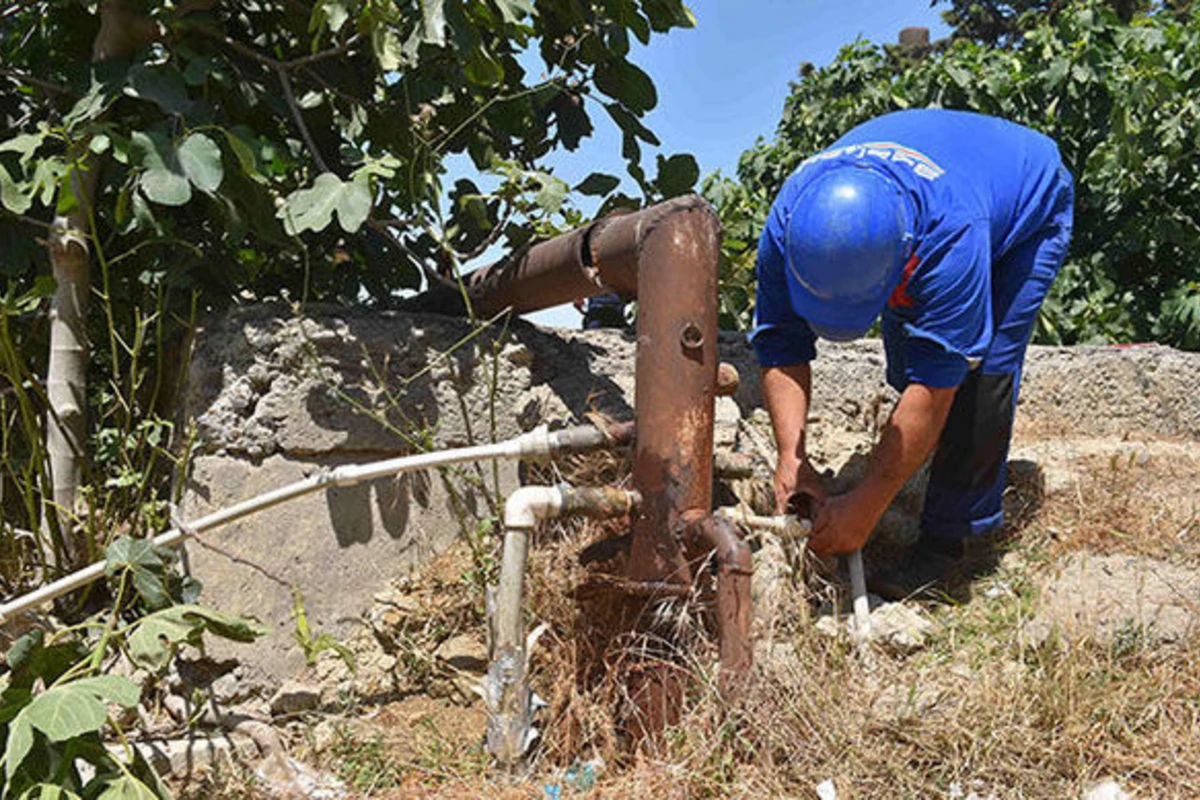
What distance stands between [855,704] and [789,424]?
35.7 inches

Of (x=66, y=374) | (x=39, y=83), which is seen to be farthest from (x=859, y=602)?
(x=39, y=83)

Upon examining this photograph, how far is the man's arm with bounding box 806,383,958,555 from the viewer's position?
9.10 feet

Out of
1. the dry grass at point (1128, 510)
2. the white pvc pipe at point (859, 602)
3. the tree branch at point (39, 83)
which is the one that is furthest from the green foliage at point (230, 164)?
the dry grass at point (1128, 510)

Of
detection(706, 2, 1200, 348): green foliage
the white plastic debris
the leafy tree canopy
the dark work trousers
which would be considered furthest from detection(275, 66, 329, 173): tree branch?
the white plastic debris

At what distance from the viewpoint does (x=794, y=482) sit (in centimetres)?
295

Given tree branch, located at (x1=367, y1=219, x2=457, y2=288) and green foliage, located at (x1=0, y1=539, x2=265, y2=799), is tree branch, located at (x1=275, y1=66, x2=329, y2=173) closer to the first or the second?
tree branch, located at (x1=367, y1=219, x2=457, y2=288)

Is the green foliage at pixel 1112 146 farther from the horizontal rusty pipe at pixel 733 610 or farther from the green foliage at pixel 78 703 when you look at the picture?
the green foliage at pixel 78 703

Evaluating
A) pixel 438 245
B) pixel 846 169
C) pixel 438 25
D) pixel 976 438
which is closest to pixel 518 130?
pixel 438 245

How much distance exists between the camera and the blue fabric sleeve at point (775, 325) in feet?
10.2

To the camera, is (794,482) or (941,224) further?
(794,482)

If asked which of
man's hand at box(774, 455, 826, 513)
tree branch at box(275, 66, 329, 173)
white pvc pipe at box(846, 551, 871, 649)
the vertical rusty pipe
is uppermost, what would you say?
tree branch at box(275, 66, 329, 173)

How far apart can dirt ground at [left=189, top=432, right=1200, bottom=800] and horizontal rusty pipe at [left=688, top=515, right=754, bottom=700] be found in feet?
0.15

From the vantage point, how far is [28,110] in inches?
132

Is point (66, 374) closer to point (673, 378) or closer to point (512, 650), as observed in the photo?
point (512, 650)
